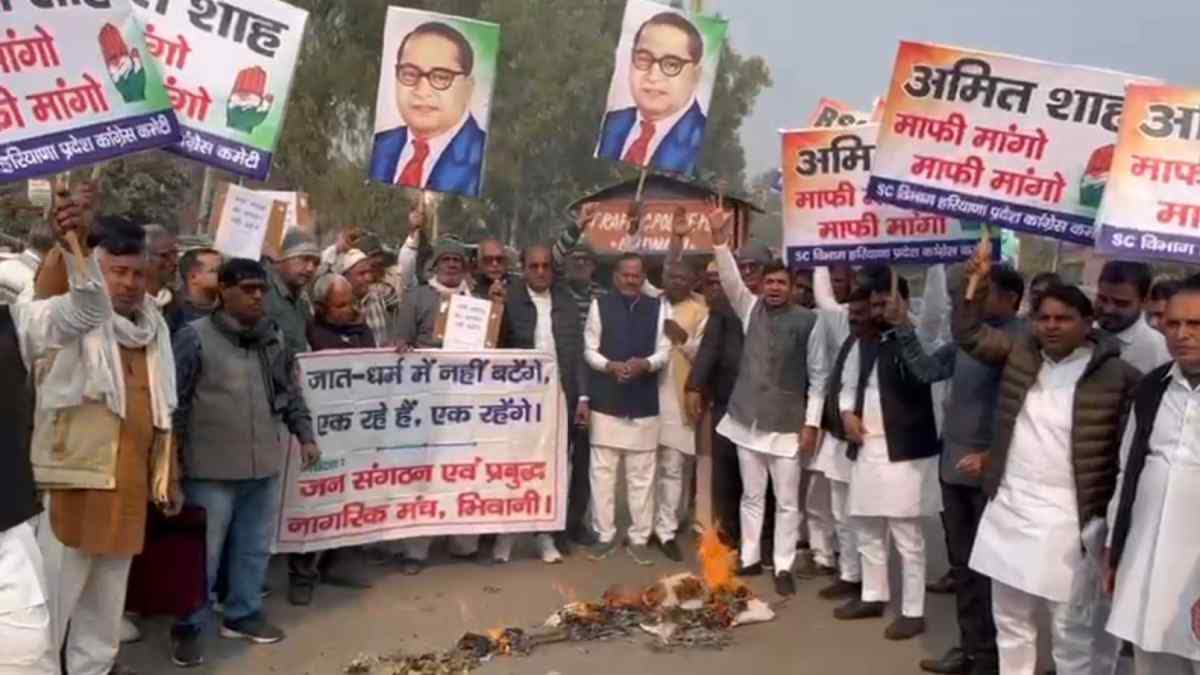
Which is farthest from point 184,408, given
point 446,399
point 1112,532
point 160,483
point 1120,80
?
point 1120,80

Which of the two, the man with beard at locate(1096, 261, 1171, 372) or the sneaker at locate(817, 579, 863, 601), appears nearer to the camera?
the man with beard at locate(1096, 261, 1171, 372)

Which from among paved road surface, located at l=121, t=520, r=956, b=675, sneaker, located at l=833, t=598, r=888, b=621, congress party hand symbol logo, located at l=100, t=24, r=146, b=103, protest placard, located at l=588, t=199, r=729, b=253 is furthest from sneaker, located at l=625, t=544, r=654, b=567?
protest placard, located at l=588, t=199, r=729, b=253

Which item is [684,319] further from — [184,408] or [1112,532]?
[1112,532]

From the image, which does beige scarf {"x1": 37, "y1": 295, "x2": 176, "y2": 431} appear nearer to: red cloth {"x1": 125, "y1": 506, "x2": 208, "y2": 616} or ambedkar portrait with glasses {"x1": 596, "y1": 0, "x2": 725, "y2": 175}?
red cloth {"x1": 125, "y1": 506, "x2": 208, "y2": 616}

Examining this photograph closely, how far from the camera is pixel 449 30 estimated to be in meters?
8.12

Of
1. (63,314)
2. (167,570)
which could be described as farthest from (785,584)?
(63,314)

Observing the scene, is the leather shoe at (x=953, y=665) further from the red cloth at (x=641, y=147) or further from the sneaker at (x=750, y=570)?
the red cloth at (x=641, y=147)

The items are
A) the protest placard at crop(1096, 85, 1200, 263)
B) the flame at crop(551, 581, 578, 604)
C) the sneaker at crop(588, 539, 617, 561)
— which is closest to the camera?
the protest placard at crop(1096, 85, 1200, 263)

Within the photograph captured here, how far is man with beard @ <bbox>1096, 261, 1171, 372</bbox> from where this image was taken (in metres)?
5.96

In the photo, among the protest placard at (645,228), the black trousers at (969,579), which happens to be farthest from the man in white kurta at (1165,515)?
the protest placard at (645,228)

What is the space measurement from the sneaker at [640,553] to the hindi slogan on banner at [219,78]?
3.33 metres

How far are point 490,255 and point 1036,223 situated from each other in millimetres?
3531

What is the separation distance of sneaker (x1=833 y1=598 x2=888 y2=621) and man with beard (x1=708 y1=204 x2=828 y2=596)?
1.58ft

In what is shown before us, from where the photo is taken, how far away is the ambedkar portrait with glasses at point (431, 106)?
8078 mm
